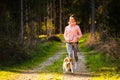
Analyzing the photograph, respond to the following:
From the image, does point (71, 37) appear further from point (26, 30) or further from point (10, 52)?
point (26, 30)

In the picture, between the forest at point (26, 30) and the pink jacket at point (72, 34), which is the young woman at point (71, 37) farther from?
the forest at point (26, 30)

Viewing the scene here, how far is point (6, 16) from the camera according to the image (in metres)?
27.0

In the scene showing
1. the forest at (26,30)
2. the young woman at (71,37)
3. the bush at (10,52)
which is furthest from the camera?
the forest at (26,30)

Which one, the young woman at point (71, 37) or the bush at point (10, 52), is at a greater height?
the young woman at point (71, 37)

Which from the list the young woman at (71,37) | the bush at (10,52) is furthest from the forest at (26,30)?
the young woman at (71,37)

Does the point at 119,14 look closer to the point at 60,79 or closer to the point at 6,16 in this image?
the point at 6,16

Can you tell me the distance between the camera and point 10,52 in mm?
19188

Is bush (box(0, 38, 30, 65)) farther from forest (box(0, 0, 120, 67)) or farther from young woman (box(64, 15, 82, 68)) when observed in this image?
young woman (box(64, 15, 82, 68))

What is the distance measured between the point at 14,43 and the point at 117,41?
5.56m

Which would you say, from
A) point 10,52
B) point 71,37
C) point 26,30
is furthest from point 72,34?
point 26,30

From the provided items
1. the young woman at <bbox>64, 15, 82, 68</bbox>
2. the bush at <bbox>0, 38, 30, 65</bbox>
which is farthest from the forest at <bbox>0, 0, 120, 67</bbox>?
the young woman at <bbox>64, 15, 82, 68</bbox>

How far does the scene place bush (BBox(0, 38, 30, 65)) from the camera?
18.7 meters

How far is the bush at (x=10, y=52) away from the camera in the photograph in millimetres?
18656

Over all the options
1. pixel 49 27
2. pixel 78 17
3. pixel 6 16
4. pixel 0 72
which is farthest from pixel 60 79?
pixel 49 27
